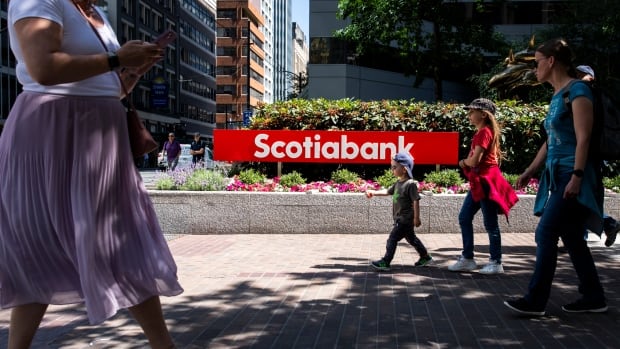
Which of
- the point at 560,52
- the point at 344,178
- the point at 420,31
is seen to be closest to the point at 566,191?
the point at 560,52

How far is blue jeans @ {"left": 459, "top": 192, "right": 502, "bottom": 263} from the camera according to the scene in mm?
6391

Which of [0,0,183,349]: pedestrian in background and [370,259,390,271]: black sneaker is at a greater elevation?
[0,0,183,349]: pedestrian in background

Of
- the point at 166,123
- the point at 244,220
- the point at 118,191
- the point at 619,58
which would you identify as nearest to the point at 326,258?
the point at 244,220

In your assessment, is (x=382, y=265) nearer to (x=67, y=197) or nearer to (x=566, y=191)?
(x=566, y=191)

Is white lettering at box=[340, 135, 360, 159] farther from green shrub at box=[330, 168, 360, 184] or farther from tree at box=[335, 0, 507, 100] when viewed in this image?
tree at box=[335, 0, 507, 100]

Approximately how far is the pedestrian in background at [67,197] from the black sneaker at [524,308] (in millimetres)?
2853

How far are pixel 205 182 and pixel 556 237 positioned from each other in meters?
7.08

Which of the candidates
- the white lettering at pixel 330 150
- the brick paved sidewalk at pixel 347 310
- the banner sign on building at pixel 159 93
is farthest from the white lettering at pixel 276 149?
the banner sign on building at pixel 159 93

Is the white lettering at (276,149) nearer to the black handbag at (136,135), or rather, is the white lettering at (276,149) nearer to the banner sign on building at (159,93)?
the black handbag at (136,135)

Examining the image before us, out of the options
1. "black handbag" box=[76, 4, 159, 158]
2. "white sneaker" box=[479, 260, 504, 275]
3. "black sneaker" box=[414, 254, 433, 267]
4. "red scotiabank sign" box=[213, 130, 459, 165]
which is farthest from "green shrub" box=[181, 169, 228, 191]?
"black handbag" box=[76, 4, 159, 158]

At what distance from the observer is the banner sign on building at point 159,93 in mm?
59688

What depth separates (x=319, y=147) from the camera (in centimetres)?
1205

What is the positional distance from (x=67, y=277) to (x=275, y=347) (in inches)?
65.6

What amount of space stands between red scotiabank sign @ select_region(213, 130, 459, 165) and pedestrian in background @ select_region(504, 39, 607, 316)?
23.7ft
